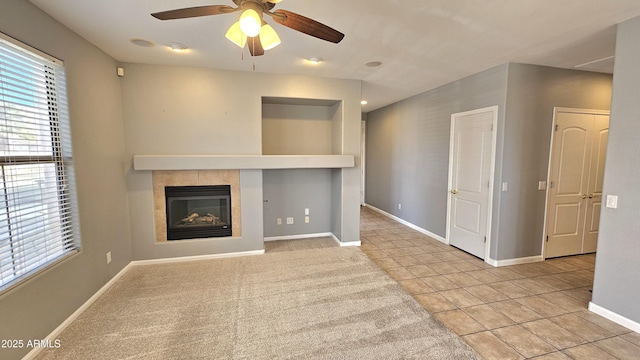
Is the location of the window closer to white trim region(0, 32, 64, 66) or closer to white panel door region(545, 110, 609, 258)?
white trim region(0, 32, 64, 66)

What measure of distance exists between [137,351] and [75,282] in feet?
3.40

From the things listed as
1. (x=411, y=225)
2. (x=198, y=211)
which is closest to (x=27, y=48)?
(x=198, y=211)

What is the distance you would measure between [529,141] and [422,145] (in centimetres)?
179

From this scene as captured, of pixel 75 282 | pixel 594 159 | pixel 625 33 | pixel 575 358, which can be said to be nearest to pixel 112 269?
pixel 75 282

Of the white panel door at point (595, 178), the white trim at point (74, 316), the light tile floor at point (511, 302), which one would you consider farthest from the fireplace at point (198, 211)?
the white panel door at point (595, 178)

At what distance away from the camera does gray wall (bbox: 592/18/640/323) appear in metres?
2.27

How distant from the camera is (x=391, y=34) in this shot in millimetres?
2594

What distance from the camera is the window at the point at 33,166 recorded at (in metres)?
1.84

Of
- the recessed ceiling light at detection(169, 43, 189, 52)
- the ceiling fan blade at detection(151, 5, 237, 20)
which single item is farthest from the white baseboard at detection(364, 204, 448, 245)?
the recessed ceiling light at detection(169, 43, 189, 52)

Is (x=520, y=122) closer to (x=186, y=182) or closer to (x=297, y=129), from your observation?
(x=297, y=129)

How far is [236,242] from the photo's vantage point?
3900 millimetres

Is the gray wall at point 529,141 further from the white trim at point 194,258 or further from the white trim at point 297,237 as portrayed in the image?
the white trim at point 194,258

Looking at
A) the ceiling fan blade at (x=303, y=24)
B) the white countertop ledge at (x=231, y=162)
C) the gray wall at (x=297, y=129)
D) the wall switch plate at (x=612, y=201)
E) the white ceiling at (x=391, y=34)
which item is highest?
the white ceiling at (x=391, y=34)

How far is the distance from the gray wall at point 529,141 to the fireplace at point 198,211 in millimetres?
3757
